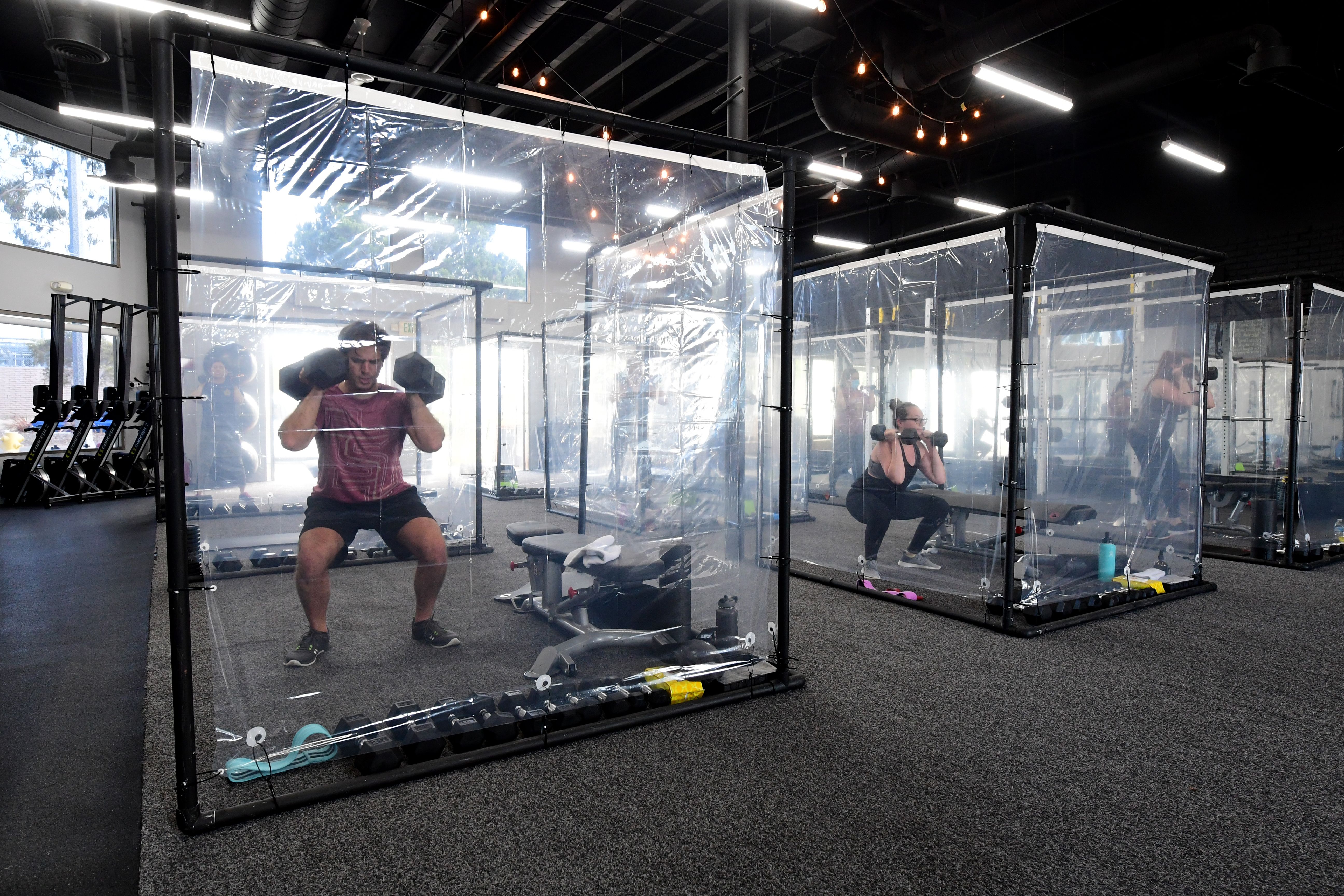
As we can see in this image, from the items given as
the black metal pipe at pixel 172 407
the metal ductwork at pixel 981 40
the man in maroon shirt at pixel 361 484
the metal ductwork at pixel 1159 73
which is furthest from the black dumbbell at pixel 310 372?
the metal ductwork at pixel 1159 73

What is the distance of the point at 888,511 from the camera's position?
4.39m

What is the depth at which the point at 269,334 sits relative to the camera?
84.8 inches

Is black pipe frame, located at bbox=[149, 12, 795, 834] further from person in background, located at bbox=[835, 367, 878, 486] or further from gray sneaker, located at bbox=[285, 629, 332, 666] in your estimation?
person in background, located at bbox=[835, 367, 878, 486]

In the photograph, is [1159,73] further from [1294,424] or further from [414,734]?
[414,734]

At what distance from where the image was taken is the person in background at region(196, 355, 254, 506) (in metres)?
1.97

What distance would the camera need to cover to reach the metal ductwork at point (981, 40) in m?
4.85

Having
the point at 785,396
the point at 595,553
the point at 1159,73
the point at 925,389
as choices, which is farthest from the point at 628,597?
the point at 1159,73

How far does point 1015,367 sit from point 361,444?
9.09ft

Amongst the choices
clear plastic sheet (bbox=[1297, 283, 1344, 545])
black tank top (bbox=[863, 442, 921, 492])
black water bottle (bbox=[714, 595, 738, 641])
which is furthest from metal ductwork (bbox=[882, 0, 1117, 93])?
black water bottle (bbox=[714, 595, 738, 641])

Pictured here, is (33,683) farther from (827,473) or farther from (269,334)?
(827,473)

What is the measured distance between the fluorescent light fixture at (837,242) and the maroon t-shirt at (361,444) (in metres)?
7.87

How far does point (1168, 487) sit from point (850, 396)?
1.82m

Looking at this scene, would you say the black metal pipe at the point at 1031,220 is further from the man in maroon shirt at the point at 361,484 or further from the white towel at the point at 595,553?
the man in maroon shirt at the point at 361,484

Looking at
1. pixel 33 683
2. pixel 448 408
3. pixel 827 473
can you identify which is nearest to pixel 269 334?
pixel 448 408
